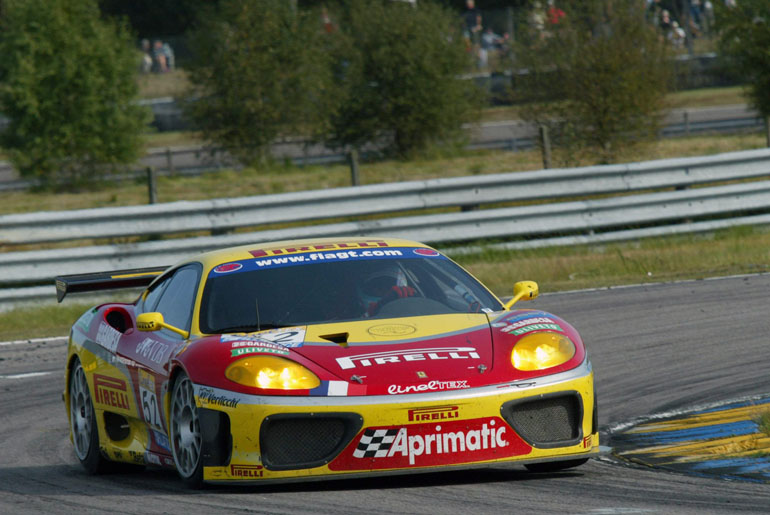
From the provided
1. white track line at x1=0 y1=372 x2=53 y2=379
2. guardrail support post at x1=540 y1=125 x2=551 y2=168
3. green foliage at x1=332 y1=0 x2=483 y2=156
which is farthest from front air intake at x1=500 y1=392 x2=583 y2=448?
green foliage at x1=332 y1=0 x2=483 y2=156

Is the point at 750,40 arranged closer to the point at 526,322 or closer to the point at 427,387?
the point at 526,322

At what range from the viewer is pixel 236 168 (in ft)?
101

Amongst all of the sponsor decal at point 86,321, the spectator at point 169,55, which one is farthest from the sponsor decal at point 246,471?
the spectator at point 169,55

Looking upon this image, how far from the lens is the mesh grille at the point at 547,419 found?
5480mm

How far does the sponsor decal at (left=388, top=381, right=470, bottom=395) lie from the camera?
5.35m

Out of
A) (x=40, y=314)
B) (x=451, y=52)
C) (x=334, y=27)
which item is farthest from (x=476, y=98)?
(x=40, y=314)

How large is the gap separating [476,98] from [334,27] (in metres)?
4.17

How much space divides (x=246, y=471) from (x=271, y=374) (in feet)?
1.31

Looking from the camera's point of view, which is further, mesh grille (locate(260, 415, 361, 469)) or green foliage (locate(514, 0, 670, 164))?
green foliage (locate(514, 0, 670, 164))

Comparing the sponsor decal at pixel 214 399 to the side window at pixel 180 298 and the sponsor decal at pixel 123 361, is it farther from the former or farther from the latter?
the sponsor decal at pixel 123 361

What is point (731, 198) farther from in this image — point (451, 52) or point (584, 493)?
point (451, 52)

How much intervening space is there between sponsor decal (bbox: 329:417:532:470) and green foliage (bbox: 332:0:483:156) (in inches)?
988

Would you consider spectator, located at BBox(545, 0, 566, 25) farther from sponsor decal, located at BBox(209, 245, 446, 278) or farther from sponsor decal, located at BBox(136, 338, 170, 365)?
sponsor decal, located at BBox(136, 338, 170, 365)

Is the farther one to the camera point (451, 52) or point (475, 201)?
point (451, 52)
